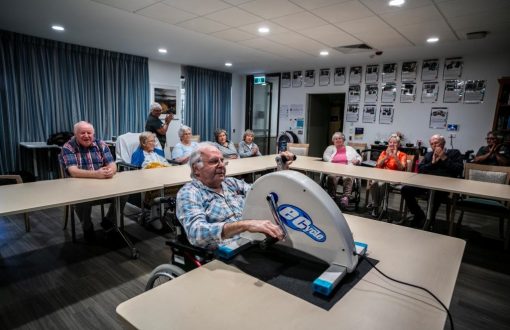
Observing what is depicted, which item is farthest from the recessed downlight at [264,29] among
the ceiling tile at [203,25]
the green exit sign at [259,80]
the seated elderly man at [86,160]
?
the green exit sign at [259,80]

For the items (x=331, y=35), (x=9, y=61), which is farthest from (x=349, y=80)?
(x=9, y=61)

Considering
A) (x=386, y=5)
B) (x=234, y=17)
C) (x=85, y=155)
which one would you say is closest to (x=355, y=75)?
(x=386, y=5)

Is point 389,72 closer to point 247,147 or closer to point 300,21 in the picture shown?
point 300,21

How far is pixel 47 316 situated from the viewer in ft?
6.23

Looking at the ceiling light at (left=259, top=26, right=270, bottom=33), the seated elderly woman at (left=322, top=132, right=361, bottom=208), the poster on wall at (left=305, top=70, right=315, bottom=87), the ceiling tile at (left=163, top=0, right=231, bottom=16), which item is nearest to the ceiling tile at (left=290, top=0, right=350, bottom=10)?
the ceiling tile at (left=163, top=0, right=231, bottom=16)

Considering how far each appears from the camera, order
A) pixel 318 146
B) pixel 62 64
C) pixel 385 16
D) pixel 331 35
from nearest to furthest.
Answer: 1. pixel 385 16
2. pixel 331 35
3. pixel 62 64
4. pixel 318 146

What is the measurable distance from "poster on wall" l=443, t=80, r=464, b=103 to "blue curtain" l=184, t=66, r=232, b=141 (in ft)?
17.0

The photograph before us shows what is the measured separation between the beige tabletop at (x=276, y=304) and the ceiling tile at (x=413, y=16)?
2933 millimetres

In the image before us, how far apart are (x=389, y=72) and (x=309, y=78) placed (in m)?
1.86

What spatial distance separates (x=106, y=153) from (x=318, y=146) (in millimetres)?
6085

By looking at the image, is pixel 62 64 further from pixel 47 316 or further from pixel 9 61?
pixel 47 316

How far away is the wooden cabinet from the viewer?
462 cm

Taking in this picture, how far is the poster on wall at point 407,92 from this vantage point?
5.82 m

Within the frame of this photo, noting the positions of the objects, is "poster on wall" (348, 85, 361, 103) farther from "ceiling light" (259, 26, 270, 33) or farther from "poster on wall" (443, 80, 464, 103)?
"ceiling light" (259, 26, 270, 33)
